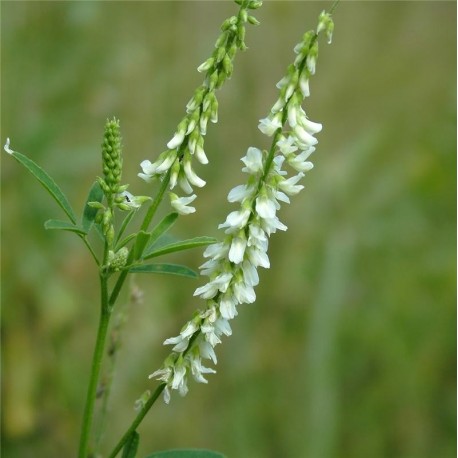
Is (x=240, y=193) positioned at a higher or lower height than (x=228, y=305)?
higher

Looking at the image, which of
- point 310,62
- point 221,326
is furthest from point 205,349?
point 310,62

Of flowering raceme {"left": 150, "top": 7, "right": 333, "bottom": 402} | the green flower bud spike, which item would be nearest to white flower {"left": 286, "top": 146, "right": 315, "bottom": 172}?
flowering raceme {"left": 150, "top": 7, "right": 333, "bottom": 402}

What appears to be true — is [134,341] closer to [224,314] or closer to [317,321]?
[317,321]

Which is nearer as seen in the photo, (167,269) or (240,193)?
(240,193)

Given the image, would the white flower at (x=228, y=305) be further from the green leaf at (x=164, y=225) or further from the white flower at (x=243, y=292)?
the green leaf at (x=164, y=225)

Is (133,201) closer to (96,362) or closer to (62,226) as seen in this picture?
(62,226)

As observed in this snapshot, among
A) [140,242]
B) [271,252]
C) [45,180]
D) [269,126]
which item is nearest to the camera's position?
[269,126]

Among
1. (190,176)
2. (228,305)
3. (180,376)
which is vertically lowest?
(180,376)

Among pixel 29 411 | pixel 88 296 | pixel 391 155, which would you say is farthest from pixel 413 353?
pixel 29 411
